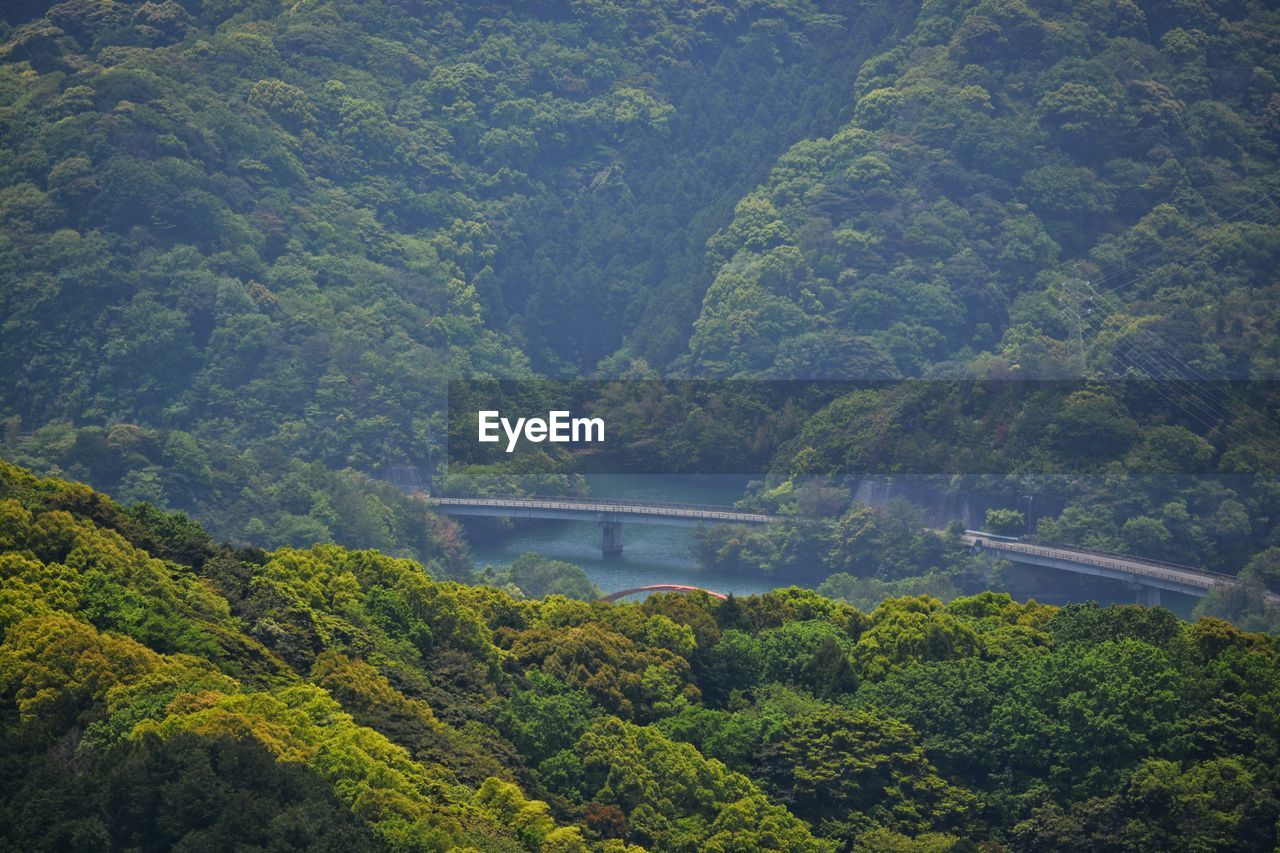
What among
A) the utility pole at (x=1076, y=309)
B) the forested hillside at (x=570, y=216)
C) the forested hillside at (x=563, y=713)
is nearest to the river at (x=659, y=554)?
the forested hillside at (x=570, y=216)

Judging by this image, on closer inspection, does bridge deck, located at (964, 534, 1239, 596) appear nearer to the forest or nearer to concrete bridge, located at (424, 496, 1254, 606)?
concrete bridge, located at (424, 496, 1254, 606)

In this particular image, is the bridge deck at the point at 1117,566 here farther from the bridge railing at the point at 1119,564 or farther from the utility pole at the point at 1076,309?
the utility pole at the point at 1076,309

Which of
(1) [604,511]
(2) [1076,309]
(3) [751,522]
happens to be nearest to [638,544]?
(1) [604,511]

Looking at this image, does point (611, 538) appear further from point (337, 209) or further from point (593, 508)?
point (337, 209)

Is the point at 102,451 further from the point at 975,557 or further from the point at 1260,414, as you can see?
the point at 1260,414

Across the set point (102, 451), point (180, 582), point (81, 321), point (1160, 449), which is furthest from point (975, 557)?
point (180, 582)
